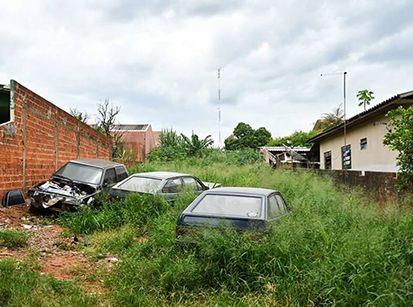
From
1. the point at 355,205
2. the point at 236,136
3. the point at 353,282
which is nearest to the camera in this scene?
the point at 353,282

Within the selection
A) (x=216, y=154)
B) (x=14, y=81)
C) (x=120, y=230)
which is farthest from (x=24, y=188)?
(x=216, y=154)

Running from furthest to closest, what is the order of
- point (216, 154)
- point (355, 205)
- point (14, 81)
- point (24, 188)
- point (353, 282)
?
point (216, 154) < point (24, 188) < point (14, 81) < point (355, 205) < point (353, 282)

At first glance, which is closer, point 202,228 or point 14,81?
point 202,228

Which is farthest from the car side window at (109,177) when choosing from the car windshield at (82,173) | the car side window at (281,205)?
the car side window at (281,205)

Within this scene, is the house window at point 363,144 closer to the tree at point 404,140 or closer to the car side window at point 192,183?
the car side window at point 192,183

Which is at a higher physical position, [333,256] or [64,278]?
[333,256]

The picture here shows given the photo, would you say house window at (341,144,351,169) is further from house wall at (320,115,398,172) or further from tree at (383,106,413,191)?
tree at (383,106,413,191)

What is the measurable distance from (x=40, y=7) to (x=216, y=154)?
59.0 feet

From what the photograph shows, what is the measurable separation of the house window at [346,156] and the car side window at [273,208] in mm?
12627

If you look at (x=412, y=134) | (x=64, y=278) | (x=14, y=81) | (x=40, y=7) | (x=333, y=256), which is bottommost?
(x=64, y=278)

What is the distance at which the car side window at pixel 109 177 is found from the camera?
11.5 m

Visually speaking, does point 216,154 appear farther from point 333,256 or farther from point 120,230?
point 333,256

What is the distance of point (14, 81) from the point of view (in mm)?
9930

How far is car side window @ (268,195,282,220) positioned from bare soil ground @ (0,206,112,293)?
272 cm
